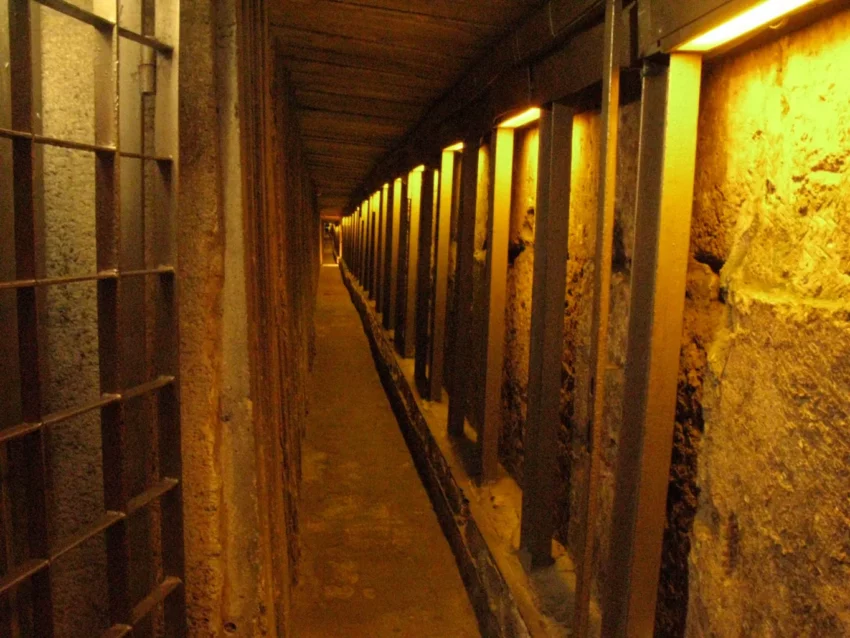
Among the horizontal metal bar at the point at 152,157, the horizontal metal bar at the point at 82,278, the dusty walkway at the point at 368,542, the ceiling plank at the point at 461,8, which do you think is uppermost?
the ceiling plank at the point at 461,8

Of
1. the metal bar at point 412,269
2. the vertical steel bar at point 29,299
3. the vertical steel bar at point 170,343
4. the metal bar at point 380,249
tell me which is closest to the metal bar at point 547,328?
the vertical steel bar at point 170,343

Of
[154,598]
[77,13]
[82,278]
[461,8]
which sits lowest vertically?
[154,598]

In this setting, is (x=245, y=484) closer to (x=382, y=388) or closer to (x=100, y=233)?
(x=100, y=233)

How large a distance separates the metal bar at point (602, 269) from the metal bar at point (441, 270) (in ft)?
10.8

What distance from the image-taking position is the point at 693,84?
1.91 meters

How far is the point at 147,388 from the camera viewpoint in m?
1.97

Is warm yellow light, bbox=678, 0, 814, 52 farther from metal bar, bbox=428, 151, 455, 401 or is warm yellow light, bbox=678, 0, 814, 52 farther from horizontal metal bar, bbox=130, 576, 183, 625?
metal bar, bbox=428, 151, 455, 401

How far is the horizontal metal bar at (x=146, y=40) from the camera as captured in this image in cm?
179

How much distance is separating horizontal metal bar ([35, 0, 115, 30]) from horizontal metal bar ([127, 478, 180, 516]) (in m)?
1.30

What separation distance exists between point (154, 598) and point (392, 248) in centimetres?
768

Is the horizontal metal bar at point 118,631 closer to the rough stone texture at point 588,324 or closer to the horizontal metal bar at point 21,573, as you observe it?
the horizontal metal bar at point 21,573

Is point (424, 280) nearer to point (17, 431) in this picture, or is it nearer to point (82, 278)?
point (82, 278)

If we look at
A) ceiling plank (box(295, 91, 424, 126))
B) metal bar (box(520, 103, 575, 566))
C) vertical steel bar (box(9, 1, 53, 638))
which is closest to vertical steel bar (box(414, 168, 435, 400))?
ceiling plank (box(295, 91, 424, 126))

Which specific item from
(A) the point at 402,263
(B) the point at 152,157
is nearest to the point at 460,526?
(B) the point at 152,157
